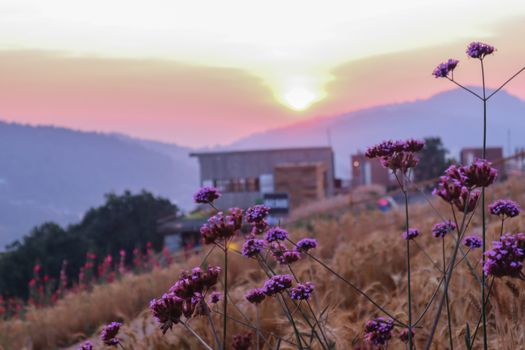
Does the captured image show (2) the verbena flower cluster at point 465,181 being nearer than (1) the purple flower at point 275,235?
Yes

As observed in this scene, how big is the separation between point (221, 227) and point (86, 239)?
35.1m

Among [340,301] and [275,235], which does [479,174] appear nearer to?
[275,235]

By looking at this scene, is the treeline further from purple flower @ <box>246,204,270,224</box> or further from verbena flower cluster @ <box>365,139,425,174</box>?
verbena flower cluster @ <box>365,139,425,174</box>

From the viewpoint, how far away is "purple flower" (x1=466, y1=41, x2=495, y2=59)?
263 centimetres

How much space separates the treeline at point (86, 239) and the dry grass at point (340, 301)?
74.4 feet

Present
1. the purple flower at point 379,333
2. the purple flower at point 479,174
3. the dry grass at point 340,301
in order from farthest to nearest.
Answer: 1. the dry grass at point 340,301
2. the purple flower at point 379,333
3. the purple flower at point 479,174

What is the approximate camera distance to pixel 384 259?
637 centimetres

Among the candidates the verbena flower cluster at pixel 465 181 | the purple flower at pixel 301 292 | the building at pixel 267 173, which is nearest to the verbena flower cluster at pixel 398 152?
the verbena flower cluster at pixel 465 181

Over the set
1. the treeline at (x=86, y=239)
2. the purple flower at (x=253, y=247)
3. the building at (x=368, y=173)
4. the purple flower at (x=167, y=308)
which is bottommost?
the treeline at (x=86, y=239)

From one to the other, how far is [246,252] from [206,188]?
367 mm

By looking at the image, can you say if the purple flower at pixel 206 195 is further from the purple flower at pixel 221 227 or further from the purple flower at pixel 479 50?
the purple flower at pixel 479 50

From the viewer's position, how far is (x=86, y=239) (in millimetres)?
35625

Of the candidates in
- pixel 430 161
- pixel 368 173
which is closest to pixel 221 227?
pixel 430 161

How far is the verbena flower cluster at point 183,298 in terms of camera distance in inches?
87.8
